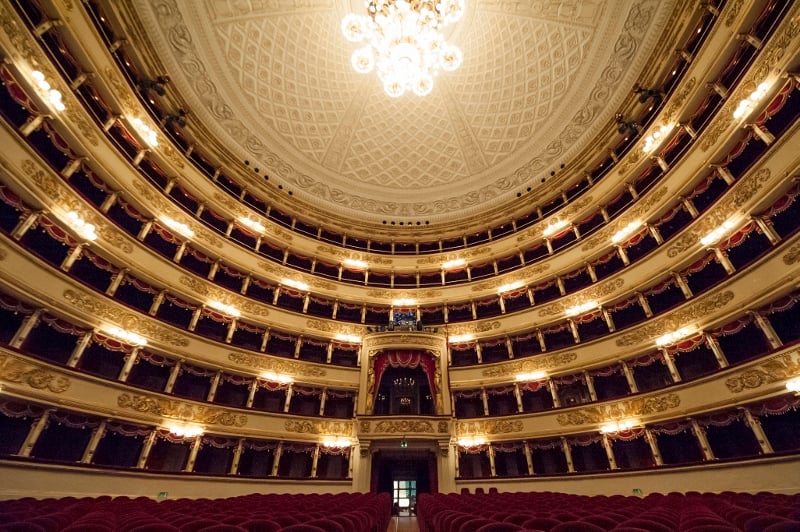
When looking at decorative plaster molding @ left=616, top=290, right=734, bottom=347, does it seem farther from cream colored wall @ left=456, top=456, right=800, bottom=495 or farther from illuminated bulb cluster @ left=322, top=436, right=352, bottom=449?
illuminated bulb cluster @ left=322, top=436, right=352, bottom=449

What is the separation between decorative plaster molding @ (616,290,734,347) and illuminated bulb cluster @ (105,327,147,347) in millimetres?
17441

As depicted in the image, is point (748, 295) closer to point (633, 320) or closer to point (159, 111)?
point (633, 320)

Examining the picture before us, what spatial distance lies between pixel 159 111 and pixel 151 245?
615cm

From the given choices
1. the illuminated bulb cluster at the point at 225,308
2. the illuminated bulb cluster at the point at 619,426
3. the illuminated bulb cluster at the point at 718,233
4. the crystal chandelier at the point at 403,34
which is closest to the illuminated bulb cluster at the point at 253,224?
the illuminated bulb cluster at the point at 225,308

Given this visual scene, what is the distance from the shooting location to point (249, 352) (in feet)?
46.8

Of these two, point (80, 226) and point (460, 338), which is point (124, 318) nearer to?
point (80, 226)


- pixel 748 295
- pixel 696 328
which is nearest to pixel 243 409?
pixel 696 328

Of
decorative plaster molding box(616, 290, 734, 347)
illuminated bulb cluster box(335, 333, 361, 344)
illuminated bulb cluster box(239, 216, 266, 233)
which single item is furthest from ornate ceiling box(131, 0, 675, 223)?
decorative plaster molding box(616, 290, 734, 347)

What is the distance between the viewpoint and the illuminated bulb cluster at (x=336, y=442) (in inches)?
549

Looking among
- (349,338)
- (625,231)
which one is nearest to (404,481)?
(349,338)

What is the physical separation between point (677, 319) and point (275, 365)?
15483mm

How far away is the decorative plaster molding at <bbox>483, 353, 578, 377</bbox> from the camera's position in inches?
565

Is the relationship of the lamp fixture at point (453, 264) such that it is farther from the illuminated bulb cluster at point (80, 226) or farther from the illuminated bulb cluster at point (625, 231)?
the illuminated bulb cluster at point (80, 226)

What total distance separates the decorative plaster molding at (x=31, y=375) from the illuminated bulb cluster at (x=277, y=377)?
6207mm
